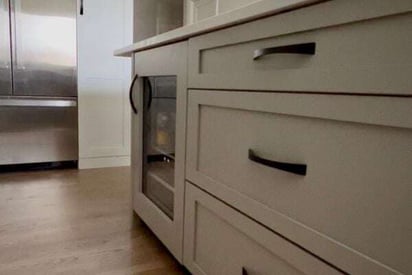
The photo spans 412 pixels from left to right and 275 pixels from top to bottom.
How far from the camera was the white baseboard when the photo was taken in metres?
2.84

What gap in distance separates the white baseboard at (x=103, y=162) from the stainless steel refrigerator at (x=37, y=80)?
17 cm

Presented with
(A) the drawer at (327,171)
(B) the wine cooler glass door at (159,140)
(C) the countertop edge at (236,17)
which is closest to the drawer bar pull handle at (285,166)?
(A) the drawer at (327,171)

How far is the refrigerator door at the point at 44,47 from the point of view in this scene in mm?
2511

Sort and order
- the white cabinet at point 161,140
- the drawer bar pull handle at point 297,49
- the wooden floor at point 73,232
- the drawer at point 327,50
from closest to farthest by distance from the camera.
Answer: the drawer at point 327,50, the drawer bar pull handle at point 297,49, the white cabinet at point 161,140, the wooden floor at point 73,232

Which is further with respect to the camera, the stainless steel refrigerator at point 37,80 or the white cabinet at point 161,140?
the stainless steel refrigerator at point 37,80

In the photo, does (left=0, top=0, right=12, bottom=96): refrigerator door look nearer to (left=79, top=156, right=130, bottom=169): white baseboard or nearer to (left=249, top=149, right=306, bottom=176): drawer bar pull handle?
(left=79, top=156, right=130, bottom=169): white baseboard

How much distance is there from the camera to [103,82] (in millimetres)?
2826

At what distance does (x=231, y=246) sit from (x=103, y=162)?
85.8 inches

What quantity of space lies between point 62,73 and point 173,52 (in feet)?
5.78

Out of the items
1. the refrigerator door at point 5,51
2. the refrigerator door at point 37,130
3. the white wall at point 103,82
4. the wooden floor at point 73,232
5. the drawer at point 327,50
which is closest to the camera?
the drawer at point 327,50

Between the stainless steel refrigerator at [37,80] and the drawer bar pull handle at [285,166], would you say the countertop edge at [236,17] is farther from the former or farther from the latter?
the stainless steel refrigerator at [37,80]

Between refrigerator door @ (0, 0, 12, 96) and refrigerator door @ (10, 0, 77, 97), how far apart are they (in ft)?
0.11

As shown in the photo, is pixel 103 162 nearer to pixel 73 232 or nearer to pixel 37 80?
pixel 37 80

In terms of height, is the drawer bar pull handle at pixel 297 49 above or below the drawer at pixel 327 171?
above
